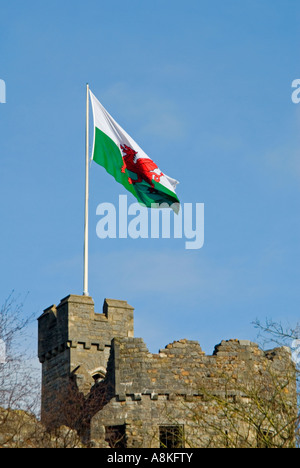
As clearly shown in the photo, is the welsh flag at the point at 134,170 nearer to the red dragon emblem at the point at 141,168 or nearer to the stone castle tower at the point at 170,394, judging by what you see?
the red dragon emblem at the point at 141,168

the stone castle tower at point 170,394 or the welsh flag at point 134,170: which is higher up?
the welsh flag at point 134,170

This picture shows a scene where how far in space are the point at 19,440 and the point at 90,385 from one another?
7847 mm

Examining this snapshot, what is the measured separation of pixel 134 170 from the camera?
4462cm

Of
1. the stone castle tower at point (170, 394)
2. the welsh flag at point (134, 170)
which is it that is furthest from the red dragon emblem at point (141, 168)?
the stone castle tower at point (170, 394)

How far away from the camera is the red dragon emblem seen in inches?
1751

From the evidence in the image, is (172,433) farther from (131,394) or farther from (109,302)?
(109,302)

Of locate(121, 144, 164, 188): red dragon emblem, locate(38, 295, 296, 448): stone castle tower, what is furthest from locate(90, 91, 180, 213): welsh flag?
locate(38, 295, 296, 448): stone castle tower

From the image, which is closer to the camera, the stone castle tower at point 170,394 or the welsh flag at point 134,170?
the stone castle tower at point 170,394

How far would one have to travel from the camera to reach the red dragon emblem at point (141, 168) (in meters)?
44.5

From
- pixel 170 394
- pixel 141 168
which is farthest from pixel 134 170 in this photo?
pixel 170 394

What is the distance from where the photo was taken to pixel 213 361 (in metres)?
35.9

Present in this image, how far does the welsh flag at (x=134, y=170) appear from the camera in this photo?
44438 mm

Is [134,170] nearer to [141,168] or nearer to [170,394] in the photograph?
[141,168]
